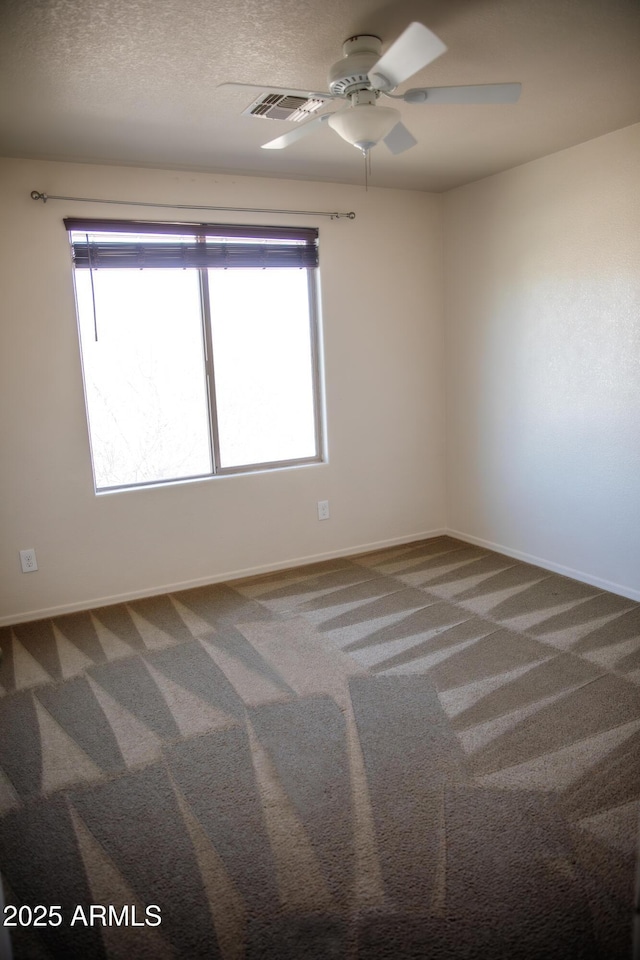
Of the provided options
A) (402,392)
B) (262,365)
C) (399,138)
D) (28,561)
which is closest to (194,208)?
(262,365)

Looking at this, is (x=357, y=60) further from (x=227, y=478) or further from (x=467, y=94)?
(x=227, y=478)

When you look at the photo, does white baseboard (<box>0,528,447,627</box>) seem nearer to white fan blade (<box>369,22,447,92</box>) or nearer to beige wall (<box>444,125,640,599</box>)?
beige wall (<box>444,125,640,599</box>)

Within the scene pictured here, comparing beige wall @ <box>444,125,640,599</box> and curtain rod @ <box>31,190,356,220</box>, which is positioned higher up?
curtain rod @ <box>31,190,356,220</box>

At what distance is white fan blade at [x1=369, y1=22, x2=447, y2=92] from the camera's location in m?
1.72

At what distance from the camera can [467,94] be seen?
2.17 m

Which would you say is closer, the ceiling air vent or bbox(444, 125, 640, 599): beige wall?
the ceiling air vent

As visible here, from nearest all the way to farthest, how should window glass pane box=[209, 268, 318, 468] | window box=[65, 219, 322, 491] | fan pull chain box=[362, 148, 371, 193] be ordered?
fan pull chain box=[362, 148, 371, 193]
window box=[65, 219, 322, 491]
window glass pane box=[209, 268, 318, 468]

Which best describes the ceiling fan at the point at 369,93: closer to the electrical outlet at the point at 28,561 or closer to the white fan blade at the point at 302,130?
the white fan blade at the point at 302,130

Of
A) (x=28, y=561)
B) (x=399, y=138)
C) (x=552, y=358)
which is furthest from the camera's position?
(x=552, y=358)

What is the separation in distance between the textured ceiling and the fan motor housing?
42 millimetres

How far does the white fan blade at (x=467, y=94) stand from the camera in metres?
2.12

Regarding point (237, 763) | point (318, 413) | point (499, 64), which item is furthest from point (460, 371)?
point (237, 763)

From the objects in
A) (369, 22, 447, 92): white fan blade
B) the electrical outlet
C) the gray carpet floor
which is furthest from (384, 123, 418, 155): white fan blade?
the electrical outlet

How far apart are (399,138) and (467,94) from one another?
48cm
